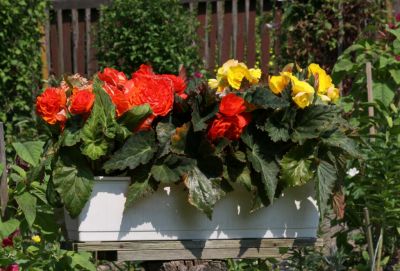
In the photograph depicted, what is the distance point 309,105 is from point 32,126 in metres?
4.04

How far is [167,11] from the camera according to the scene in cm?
613

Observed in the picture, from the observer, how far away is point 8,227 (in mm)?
2240

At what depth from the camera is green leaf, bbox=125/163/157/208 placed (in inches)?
75.8

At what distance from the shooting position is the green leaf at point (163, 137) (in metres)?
1.94

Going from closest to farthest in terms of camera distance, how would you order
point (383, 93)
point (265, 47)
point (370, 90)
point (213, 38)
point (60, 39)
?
point (370, 90)
point (383, 93)
point (265, 47)
point (213, 38)
point (60, 39)

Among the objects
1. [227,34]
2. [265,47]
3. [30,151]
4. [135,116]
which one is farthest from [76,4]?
[135,116]

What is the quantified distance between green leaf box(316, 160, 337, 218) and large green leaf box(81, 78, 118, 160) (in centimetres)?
54

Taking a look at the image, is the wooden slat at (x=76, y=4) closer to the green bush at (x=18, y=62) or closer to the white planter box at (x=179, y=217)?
the green bush at (x=18, y=62)

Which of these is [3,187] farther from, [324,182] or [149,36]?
[149,36]

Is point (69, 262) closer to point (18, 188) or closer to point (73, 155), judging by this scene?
point (18, 188)

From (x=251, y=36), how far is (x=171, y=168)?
4853 mm

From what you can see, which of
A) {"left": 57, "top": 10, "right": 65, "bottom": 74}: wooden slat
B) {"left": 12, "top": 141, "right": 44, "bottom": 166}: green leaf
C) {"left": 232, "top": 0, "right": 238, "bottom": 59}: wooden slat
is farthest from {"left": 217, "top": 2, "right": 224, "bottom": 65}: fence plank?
{"left": 12, "top": 141, "right": 44, "bottom": 166}: green leaf

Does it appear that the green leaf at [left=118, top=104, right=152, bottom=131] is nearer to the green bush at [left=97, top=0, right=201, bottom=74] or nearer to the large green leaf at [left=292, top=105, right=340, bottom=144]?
the large green leaf at [left=292, top=105, right=340, bottom=144]

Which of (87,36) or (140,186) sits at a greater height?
(87,36)
